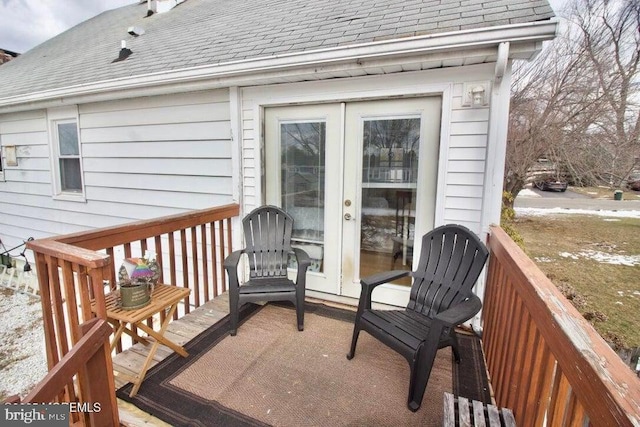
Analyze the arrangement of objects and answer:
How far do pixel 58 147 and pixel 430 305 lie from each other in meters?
5.45

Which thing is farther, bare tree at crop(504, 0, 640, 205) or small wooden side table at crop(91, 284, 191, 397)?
bare tree at crop(504, 0, 640, 205)

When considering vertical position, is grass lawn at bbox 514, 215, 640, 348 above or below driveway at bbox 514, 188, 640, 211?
below

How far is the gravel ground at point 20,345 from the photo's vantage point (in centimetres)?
292

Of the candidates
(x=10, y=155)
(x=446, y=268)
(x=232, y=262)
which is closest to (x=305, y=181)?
(x=232, y=262)

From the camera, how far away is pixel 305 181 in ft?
10.5

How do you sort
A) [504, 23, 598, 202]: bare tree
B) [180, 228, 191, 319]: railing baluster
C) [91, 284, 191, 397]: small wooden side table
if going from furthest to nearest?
[504, 23, 598, 202]: bare tree
[180, 228, 191, 319]: railing baluster
[91, 284, 191, 397]: small wooden side table

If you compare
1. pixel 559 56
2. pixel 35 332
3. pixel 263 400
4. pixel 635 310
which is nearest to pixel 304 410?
pixel 263 400

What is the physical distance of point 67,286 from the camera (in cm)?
170

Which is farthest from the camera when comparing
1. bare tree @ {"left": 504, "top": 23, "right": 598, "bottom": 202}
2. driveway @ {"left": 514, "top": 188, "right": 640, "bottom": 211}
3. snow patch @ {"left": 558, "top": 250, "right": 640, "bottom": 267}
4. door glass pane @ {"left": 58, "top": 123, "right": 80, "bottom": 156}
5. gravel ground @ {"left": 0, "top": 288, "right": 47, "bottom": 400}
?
driveway @ {"left": 514, "top": 188, "right": 640, "bottom": 211}

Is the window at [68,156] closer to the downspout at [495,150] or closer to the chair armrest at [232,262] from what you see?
the chair armrest at [232,262]

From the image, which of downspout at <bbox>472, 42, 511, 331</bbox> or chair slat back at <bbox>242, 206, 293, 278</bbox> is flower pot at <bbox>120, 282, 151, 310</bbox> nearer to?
chair slat back at <bbox>242, 206, 293, 278</bbox>

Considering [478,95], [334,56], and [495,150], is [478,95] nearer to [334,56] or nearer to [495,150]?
[495,150]

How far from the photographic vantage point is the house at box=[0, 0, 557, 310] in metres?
2.40

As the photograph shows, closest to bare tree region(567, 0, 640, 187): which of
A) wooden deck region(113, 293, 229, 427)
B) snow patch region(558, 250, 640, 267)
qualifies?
snow patch region(558, 250, 640, 267)
